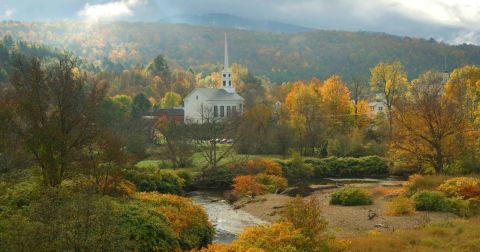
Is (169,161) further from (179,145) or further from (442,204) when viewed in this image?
(442,204)

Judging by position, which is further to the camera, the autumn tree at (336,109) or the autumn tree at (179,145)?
the autumn tree at (336,109)

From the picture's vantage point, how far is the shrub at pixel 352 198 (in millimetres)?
31734

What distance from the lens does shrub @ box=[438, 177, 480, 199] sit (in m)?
28.3

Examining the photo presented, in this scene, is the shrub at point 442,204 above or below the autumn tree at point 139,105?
below

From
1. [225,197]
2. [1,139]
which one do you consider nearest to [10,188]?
[1,139]

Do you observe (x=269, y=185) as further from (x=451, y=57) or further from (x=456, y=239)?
(x=451, y=57)

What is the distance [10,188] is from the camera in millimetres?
19922

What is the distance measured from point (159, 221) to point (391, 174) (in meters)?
37.1

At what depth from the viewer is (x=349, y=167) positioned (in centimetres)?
5194

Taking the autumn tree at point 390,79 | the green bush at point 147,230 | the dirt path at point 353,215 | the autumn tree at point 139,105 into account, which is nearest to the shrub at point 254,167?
the dirt path at point 353,215

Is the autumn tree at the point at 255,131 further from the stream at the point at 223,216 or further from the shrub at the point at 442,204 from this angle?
the shrub at the point at 442,204

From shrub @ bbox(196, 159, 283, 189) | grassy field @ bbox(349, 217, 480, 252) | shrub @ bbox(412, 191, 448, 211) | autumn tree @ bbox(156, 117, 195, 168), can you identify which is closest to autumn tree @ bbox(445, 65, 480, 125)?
shrub @ bbox(196, 159, 283, 189)

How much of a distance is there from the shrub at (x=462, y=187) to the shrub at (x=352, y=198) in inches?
176

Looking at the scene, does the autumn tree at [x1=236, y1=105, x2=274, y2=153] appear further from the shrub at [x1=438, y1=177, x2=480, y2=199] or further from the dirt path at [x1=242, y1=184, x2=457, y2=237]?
the shrub at [x1=438, y1=177, x2=480, y2=199]
